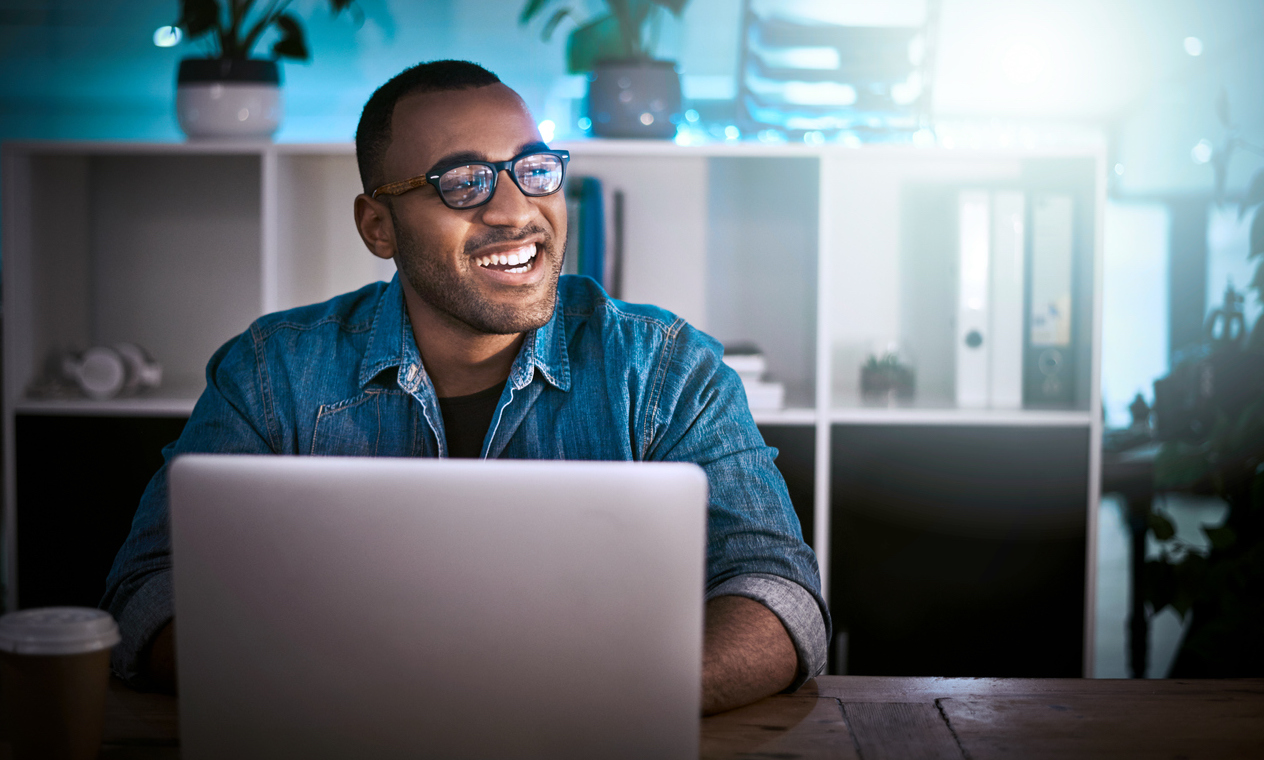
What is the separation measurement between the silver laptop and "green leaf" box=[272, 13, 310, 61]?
1.94 meters

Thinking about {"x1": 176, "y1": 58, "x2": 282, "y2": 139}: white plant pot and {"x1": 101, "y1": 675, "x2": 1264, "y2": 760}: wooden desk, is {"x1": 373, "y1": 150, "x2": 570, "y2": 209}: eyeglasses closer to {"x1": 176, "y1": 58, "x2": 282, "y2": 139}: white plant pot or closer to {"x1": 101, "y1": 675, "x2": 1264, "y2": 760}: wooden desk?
{"x1": 101, "y1": 675, "x2": 1264, "y2": 760}: wooden desk

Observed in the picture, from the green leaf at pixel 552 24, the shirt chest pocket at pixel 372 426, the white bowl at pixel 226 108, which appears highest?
the green leaf at pixel 552 24

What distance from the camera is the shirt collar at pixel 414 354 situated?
1362 millimetres

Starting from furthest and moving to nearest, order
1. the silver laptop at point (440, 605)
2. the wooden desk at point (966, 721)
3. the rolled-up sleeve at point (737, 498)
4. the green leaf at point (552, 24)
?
the green leaf at point (552, 24), the rolled-up sleeve at point (737, 498), the wooden desk at point (966, 721), the silver laptop at point (440, 605)

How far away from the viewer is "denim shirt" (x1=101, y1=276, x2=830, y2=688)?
4.30 feet

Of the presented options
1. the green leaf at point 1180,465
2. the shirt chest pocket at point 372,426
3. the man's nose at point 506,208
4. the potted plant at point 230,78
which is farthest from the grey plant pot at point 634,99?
the green leaf at point 1180,465

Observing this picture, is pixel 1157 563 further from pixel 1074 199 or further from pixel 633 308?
pixel 633 308

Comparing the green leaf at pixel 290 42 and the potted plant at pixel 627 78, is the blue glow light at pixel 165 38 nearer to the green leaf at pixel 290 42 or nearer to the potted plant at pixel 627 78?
the green leaf at pixel 290 42

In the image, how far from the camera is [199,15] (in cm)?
224

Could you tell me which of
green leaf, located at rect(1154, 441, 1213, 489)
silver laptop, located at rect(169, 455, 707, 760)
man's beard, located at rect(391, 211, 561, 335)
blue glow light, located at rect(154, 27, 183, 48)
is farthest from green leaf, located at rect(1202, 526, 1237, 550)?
blue glow light, located at rect(154, 27, 183, 48)

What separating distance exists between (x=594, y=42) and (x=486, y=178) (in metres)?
1.11

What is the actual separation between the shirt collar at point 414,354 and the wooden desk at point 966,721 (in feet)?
1.88

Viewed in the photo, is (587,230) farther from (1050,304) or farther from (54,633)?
(54,633)

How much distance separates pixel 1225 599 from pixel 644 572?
1958 mm
